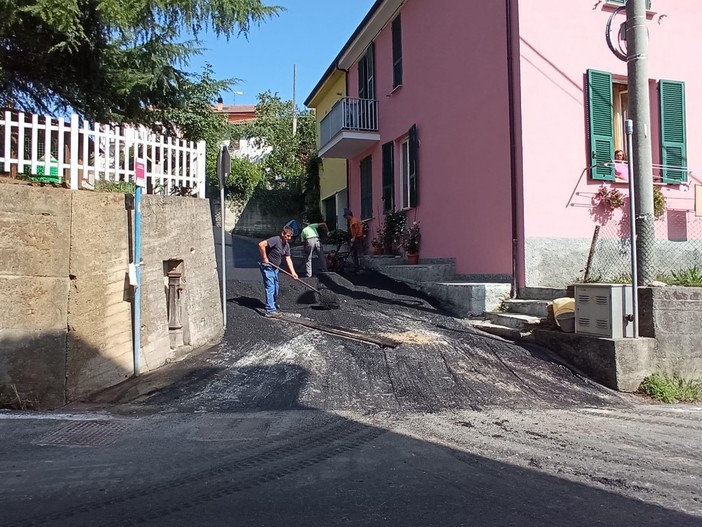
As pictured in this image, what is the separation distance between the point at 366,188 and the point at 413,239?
14.2 feet

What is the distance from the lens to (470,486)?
12.2 feet

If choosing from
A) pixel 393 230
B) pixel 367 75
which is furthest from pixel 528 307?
pixel 367 75

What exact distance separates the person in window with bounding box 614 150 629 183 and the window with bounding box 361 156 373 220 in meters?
7.25

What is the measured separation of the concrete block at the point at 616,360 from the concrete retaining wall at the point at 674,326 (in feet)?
0.51

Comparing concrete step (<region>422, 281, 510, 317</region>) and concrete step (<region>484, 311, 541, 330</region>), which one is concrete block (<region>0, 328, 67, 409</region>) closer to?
concrete step (<region>484, 311, 541, 330</region>)

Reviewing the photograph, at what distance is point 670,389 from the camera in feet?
20.7

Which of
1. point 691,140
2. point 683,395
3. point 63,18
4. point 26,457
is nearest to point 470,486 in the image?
point 26,457

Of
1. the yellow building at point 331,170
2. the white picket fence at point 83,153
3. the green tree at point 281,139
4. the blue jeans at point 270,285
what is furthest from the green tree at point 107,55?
the green tree at point 281,139

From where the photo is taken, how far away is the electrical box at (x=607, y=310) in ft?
21.5

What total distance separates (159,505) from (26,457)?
5.15 feet

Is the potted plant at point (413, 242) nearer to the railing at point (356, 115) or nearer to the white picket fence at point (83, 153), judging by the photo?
the railing at point (356, 115)

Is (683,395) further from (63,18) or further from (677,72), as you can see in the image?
(63,18)

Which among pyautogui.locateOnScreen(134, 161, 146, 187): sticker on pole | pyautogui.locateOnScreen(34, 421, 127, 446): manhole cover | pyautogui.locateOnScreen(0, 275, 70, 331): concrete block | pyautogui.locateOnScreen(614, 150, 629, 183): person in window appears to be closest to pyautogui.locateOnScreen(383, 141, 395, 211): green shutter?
pyautogui.locateOnScreen(614, 150, 629, 183): person in window

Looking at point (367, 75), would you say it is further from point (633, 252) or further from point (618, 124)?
point (633, 252)
